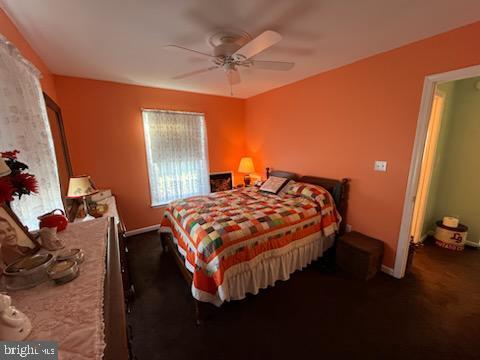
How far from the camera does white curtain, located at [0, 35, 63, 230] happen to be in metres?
1.25

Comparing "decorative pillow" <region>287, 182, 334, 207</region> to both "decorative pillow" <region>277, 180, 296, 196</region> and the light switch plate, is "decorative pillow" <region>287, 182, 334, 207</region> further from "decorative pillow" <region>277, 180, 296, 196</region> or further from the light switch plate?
the light switch plate

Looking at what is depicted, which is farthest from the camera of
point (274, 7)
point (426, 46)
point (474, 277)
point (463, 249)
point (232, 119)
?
Result: point (232, 119)

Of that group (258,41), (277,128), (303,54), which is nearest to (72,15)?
(258,41)

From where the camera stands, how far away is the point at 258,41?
4.74 ft

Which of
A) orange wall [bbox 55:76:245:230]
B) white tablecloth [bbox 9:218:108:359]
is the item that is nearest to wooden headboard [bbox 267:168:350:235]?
orange wall [bbox 55:76:245:230]

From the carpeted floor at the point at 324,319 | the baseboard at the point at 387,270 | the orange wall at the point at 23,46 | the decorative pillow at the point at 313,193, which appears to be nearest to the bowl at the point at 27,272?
the carpeted floor at the point at 324,319

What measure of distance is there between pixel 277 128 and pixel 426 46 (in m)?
2.10

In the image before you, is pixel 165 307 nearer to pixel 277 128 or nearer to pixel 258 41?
pixel 258 41

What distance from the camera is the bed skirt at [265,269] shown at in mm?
1702

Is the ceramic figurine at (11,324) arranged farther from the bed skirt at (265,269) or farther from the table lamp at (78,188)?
the table lamp at (78,188)

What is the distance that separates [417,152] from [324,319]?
1.89 metres

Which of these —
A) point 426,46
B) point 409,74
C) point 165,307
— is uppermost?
point 426,46

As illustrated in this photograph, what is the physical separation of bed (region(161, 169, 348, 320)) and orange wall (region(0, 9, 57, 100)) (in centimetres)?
201

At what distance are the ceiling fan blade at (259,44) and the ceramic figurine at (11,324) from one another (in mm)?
1725
